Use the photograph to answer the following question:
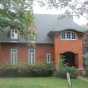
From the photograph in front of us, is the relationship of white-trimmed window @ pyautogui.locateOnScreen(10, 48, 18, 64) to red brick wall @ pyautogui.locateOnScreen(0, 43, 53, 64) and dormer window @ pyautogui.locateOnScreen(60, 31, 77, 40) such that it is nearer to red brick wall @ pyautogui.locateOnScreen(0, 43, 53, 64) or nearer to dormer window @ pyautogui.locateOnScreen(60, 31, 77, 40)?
red brick wall @ pyautogui.locateOnScreen(0, 43, 53, 64)

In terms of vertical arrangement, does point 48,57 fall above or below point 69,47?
below

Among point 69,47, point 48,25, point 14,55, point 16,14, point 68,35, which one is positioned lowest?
point 14,55

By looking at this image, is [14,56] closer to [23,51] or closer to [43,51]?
[23,51]

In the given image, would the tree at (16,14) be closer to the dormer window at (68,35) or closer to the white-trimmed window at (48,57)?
the dormer window at (68,35)

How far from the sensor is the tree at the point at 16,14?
27781 millimetres

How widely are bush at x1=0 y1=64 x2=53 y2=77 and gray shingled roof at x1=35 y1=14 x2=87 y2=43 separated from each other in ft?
15.9

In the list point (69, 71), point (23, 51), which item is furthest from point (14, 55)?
point (69, 71)

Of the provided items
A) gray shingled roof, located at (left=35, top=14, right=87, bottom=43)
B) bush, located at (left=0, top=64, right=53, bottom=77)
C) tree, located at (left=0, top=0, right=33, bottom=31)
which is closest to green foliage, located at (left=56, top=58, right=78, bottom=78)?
bush, located at (left=0, top=64, right=53, bottom=77)

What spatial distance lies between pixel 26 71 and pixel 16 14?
1172cm

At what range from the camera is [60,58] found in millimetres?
42062

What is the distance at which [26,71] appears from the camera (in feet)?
128

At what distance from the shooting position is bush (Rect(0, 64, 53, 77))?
3900 cm

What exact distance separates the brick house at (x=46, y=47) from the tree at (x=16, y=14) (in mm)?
12227

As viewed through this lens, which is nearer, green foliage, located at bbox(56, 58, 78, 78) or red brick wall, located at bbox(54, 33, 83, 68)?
green foliage, located at bbox(56, 58, 78, 78)
